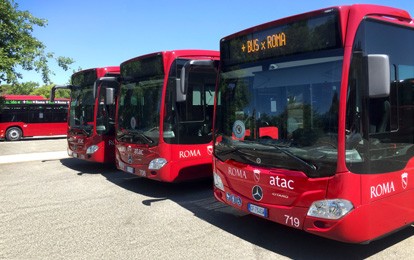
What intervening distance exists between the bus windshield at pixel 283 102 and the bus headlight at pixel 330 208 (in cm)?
31

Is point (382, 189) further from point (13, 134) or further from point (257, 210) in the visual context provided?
point (13, 134)

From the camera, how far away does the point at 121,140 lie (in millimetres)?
8203

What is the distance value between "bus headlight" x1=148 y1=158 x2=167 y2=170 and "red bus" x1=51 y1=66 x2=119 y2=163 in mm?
2989

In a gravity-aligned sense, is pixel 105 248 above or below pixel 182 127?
below

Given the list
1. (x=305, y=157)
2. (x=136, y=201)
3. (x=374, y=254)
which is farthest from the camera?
(x=136, y=201)

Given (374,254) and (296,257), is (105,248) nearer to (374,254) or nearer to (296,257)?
(296,257)

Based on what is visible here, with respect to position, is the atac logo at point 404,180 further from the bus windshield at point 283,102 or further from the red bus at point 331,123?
the bus windshield at point 283,102

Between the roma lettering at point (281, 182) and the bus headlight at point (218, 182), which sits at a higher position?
the roma lettering at point (281, 182)

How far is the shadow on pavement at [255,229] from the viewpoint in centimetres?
444

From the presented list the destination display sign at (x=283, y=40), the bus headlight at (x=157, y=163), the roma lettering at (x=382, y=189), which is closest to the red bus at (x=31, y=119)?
the bus headlight at (x=157, y=163)

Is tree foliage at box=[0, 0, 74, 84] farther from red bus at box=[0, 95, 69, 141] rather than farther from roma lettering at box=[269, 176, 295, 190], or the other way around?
roma lettering at box=[269, 176, 295, 190]

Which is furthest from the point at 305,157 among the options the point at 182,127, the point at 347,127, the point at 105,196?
the point at 105,196

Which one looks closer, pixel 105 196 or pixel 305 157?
pixel 305 157

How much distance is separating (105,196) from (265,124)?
4414 mm
